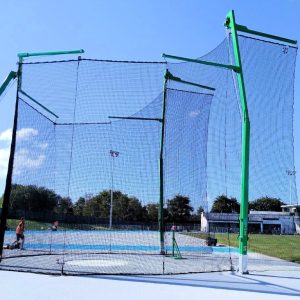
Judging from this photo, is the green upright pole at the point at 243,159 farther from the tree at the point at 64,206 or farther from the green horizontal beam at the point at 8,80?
the green horizontal beam at the point at 8,80

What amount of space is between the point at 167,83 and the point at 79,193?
4106mm

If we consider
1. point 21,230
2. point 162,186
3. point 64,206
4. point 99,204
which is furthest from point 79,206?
point 162,186

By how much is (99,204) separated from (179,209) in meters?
2.72

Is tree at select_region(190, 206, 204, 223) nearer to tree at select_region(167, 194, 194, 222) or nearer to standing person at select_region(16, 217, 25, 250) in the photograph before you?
tree at select_region(167, 194, 194, 222)

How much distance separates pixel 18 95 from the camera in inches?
426

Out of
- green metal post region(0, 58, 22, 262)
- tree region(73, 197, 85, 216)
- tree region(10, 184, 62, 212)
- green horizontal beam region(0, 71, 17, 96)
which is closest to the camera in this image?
green metal post region(0, 58, 22, 262)

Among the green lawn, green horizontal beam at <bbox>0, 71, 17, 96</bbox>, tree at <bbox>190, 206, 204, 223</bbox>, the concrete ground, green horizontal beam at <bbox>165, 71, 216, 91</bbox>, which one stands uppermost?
green horizontal beam at <bbox>165, 71, 216, 91</bbox>

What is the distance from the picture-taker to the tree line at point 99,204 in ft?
38.9

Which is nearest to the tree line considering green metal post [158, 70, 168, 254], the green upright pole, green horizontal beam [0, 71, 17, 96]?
green metal post [158, 70, 168, 254]

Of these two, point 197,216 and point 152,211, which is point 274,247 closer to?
point 197,216

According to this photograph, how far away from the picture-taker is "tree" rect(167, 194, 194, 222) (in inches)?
507

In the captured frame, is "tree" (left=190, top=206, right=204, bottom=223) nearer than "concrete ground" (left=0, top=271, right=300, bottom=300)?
No

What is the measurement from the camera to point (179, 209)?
45.1 ft

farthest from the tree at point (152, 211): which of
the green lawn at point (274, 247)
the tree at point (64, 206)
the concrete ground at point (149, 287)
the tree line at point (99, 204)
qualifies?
the concrete ground at point (149, 287)
